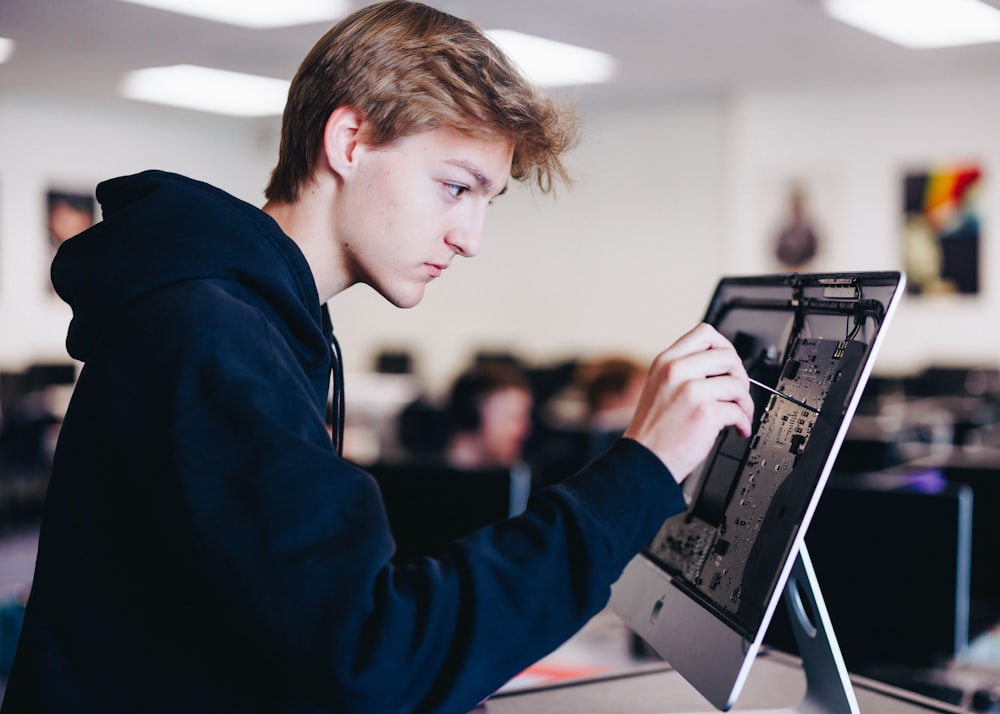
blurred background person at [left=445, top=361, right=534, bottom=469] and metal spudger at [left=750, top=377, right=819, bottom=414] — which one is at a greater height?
metal spudger at [left=750, top=377, right=819, bottom=414]

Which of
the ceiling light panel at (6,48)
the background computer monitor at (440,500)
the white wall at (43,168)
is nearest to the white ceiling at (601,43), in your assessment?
the ceiling light panel at (6,48)

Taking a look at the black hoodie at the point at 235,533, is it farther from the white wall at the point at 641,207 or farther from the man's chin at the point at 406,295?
the white wall at the point at 641,207

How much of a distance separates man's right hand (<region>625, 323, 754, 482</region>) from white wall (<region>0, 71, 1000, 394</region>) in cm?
591

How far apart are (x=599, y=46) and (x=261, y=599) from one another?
5769mm

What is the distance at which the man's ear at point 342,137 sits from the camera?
1.00 meters

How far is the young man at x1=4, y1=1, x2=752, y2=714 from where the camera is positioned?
74 cm

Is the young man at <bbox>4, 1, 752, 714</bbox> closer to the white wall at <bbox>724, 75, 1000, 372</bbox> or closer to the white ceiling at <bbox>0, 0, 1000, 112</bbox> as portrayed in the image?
the white ceiling at <bbox>0, 0, 1000, 112</bbox>

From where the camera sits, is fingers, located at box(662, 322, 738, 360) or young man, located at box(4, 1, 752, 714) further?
fingers, located at box(662, 322, 738, 360)

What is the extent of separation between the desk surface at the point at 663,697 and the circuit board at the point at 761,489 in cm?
25

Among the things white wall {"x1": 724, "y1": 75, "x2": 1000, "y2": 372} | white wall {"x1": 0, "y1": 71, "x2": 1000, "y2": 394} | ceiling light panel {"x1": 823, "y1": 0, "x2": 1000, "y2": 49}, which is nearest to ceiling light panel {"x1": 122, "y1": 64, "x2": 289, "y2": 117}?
white wall {"x1": 0, "y1": 71, "x2": 1000, "y2": 394}

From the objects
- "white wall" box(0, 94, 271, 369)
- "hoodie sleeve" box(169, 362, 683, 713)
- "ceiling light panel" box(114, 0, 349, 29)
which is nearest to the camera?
"hoodie sleeve" box(169, 362, 683, 713)

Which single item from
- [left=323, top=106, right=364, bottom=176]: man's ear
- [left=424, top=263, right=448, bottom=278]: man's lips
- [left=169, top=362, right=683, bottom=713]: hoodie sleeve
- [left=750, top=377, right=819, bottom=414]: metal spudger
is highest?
[left=323, top=106, right=364, bottom=176]: man's ear

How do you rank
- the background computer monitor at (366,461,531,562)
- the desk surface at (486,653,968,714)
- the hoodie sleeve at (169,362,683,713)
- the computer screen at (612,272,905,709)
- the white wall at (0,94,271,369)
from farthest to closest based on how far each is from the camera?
the white wall at (0,94,271,369) → the background computer monitor at (366,461,531,562) → the desk surface at (486,653,968,714) → the computer screen at (612,272,905,709) → the hoodie sleeve at (169,362,683,713)

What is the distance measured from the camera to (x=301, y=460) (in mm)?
749
